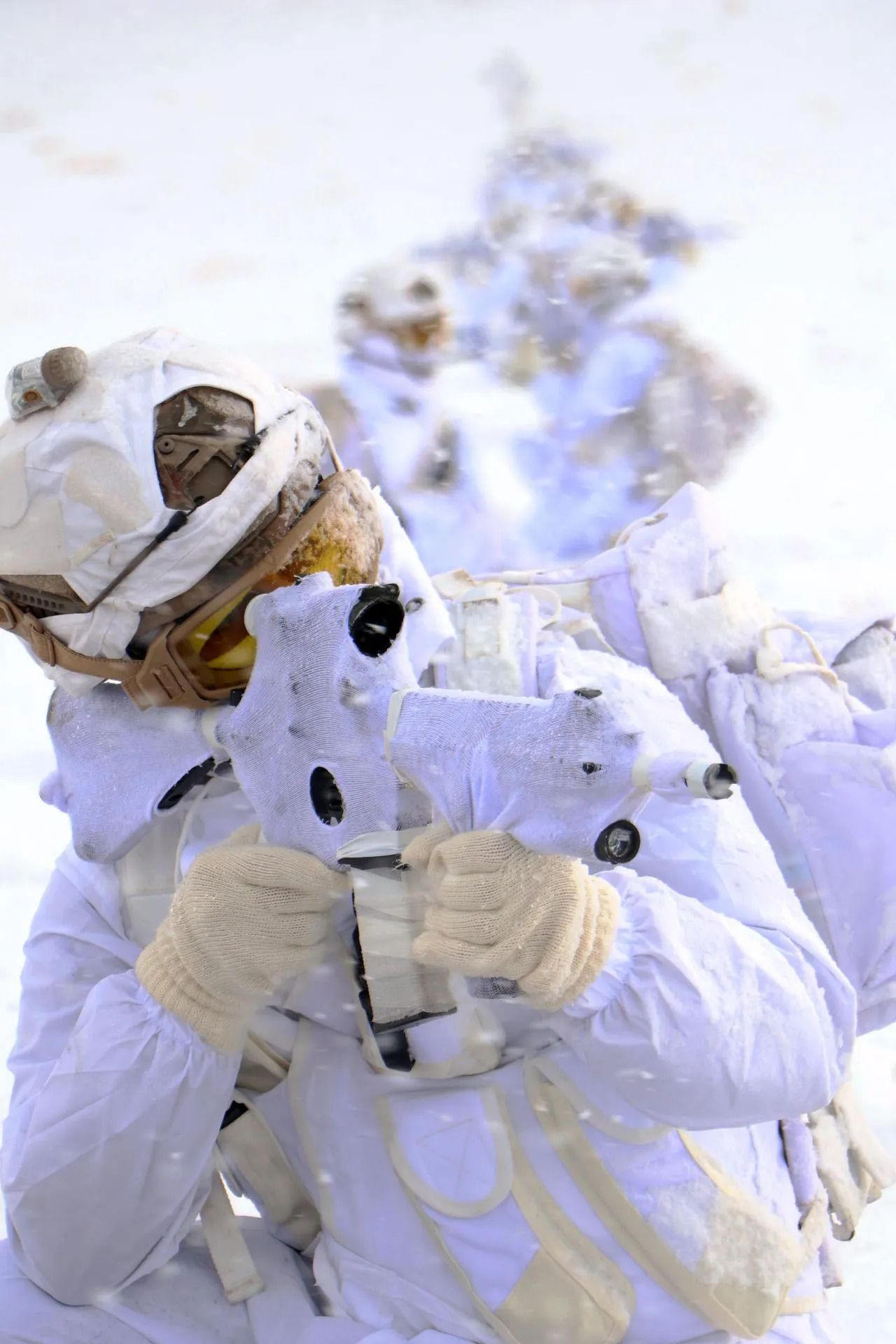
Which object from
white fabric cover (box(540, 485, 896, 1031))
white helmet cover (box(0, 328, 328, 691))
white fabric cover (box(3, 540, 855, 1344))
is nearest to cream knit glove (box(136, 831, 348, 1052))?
white fabric cover (box(3, 540, 855, 1344))

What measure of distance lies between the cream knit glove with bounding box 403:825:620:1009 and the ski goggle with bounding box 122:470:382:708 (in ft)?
0.97

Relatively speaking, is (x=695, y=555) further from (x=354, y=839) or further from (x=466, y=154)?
(x=466, y=154)

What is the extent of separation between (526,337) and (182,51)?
4.57 ft

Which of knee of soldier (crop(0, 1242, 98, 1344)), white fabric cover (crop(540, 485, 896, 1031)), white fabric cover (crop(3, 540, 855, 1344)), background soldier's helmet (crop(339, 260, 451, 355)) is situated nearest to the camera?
white fabric cover (crop(3, 540, 855, 1344))

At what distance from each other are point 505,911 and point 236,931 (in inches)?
10.3

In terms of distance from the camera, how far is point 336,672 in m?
1.01

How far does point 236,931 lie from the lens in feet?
3.55

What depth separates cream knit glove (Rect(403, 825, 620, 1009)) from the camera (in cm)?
93

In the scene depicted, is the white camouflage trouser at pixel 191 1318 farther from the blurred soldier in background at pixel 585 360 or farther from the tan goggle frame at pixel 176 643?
the blurred soldier in background at pixel 585 360

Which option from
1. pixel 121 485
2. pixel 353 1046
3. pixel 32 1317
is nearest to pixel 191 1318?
pixel 32 1317

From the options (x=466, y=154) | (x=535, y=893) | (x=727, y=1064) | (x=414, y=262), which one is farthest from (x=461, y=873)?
(x=466, y=154)

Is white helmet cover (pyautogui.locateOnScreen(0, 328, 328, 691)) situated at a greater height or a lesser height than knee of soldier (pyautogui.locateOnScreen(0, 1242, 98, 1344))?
greater

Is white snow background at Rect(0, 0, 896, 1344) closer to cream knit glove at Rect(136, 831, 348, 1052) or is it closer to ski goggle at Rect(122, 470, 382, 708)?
ski goggle at Rect(122, 470, 382, 708)

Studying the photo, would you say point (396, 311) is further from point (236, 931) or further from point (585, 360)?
point (236, 931)
